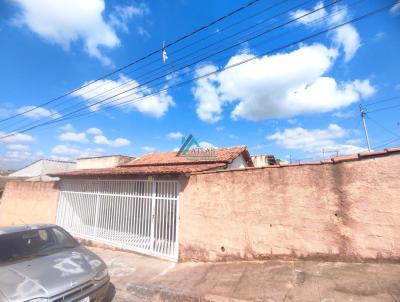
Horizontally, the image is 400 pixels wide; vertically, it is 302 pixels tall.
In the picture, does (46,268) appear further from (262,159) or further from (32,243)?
(262,159)

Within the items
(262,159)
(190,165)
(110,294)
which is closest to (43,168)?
(262,159)

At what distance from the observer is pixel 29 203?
39.7ft

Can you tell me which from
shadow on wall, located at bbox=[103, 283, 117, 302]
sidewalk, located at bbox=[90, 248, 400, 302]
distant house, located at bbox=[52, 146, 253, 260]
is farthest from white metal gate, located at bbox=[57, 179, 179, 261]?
shadow on wall, located at bbox=[103, 283, 117, 302]

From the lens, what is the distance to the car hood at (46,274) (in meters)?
3.36

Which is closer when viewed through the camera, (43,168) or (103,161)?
(103,161)

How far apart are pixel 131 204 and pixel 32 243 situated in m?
3.90

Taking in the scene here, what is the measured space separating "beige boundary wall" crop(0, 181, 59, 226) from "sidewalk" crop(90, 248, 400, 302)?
6.74 m

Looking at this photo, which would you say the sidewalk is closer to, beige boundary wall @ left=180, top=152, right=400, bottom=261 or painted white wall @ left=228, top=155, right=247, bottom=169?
beige boundary wall @ left=180, top=152, right=400, bottom=261

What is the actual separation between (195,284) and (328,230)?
2962mm

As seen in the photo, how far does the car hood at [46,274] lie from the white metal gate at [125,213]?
10.2 feet

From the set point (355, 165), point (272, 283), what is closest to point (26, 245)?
point (272, 283)

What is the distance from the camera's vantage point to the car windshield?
13.8 ft

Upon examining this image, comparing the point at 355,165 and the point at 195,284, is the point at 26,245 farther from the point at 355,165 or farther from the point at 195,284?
the point at 355,165

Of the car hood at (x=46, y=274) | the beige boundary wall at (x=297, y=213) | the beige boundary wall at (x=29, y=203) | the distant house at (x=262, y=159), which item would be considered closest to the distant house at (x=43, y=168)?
the beige boundary wall at (x=29, y=203)
